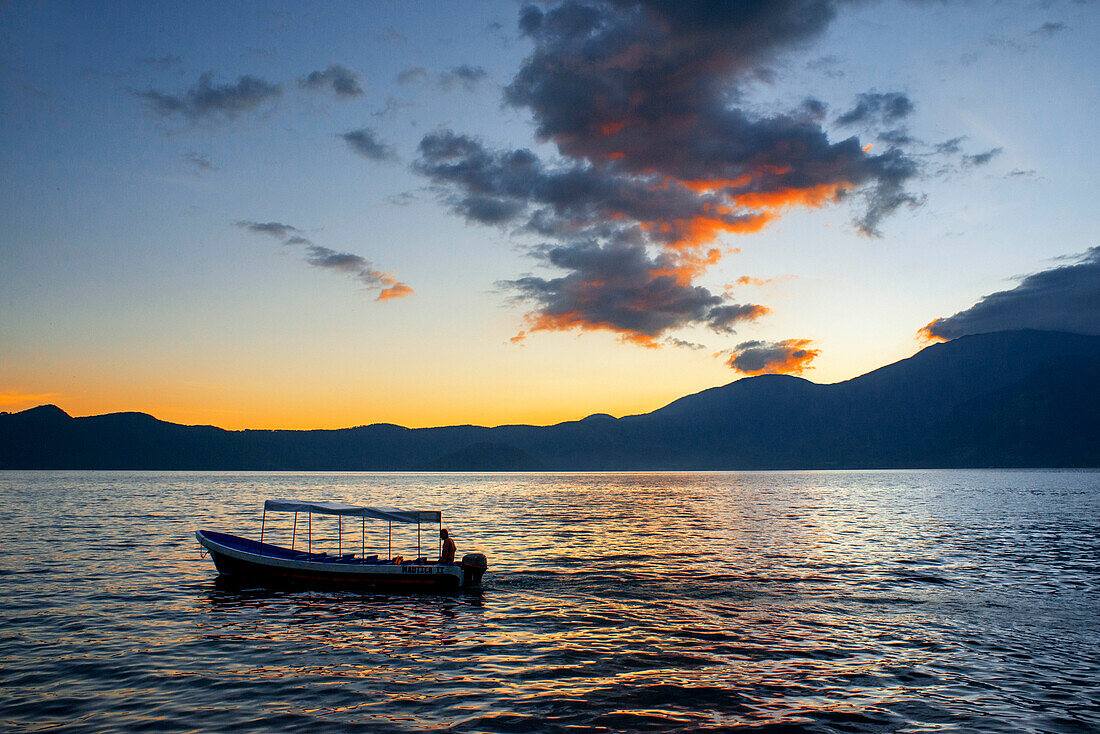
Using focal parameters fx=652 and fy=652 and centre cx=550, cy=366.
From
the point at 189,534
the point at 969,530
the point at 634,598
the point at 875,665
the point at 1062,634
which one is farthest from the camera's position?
the point at 969,530

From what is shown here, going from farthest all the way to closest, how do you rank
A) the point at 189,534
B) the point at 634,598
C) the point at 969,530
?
the point at 969,530, the point at 189,534, the point at 634,598

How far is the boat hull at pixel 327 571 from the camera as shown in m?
37.7

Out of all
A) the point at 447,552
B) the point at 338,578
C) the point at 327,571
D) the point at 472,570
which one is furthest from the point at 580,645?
the point at 327,571

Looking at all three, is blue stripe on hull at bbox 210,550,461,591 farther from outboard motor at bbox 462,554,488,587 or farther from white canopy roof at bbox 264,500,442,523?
white canopy roof at bbox 264,500,442,523

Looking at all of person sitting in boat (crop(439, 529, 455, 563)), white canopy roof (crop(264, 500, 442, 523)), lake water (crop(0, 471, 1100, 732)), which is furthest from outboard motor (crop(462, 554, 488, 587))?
white canopy roof (crop(264, 500, 442, 523))

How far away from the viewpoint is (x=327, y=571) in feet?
126

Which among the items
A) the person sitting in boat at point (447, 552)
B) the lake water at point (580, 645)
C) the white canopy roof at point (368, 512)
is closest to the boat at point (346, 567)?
the white canopy roof at point (368, 512)

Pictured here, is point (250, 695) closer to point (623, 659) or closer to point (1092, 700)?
point (623, 659)

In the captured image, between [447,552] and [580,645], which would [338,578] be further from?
[580,645]

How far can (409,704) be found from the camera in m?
19.1

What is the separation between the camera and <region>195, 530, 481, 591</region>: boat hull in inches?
1483

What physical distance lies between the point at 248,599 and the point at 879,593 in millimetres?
35169

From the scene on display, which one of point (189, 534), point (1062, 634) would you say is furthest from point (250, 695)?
point (189, 534)

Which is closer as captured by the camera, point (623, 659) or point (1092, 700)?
point (1092, 700)
